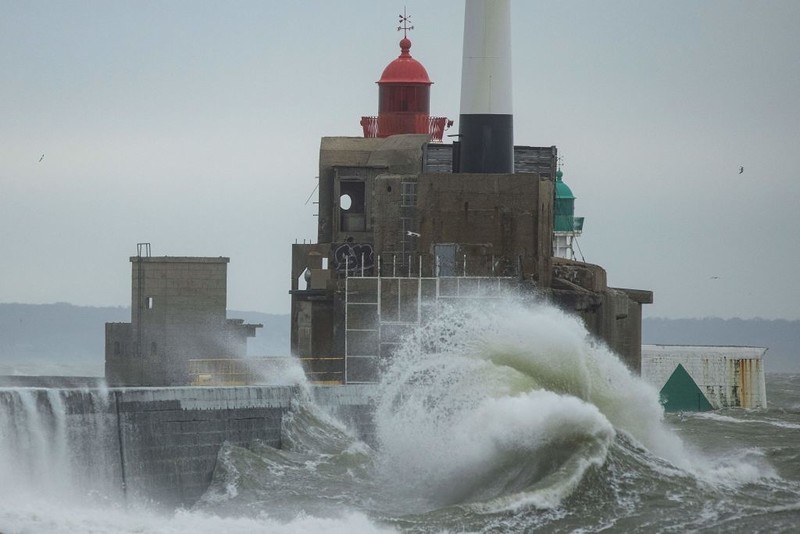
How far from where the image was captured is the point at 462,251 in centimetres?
3950

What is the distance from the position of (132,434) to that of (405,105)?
23953 millimetres

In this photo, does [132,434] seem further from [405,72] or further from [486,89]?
[405,72]

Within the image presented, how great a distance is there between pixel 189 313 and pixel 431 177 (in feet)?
37.6

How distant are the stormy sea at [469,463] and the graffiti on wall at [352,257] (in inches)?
262

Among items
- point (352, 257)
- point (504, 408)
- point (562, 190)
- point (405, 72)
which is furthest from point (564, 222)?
point (504, 408)

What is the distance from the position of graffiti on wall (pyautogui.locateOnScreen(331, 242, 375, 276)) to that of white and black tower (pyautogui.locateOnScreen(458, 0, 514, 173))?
3.37 m

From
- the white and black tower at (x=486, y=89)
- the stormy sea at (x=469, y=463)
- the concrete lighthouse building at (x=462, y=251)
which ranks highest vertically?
the white and black tower at (x=486, y=89)

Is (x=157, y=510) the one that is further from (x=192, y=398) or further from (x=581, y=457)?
(x=581, y=457)

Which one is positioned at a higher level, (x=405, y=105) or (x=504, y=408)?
(x=405, y=105)

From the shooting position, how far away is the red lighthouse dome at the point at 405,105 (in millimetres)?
52906

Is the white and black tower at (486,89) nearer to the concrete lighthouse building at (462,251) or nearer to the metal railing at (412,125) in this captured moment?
the concrete lighthouse building at (462,251)

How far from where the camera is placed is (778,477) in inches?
1315

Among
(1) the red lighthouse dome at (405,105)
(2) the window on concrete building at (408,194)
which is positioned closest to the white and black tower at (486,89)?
(2) the window on concrete building at (408,194)

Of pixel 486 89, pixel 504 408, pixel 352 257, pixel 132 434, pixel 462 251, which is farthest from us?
pixel 352 257
